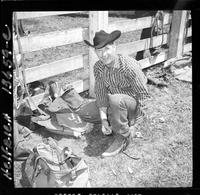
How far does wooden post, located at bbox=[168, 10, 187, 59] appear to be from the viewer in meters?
1.98

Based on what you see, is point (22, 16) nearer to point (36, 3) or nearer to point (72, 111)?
point (36, 3)

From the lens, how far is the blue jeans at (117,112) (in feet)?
7.16

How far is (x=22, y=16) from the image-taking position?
1869 mm

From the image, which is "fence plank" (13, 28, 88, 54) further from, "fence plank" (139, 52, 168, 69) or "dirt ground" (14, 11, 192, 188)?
"fence plank" (139, 52, 168, 69)

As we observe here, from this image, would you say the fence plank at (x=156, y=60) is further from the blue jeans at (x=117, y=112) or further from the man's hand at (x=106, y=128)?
the man's hand at (x=106, y=128)

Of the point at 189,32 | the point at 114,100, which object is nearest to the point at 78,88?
the point at 114,100

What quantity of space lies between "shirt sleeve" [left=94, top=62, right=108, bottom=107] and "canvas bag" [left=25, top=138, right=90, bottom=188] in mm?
428

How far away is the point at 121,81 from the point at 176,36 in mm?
603

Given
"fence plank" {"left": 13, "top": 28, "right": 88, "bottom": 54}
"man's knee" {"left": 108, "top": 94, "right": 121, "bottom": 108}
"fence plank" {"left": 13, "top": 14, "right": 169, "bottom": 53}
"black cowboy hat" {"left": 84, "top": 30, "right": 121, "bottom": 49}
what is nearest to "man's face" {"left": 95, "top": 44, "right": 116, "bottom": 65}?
"black cowboy hat" {"left": 84, "top": 30, "right": 121, "bottom": 49}

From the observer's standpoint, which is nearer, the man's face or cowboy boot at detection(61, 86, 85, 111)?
the man's face

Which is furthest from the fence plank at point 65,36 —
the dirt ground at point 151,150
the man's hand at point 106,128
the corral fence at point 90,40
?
the man's hand at point 106,128

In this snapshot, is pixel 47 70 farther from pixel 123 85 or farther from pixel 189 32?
pixel 189 32

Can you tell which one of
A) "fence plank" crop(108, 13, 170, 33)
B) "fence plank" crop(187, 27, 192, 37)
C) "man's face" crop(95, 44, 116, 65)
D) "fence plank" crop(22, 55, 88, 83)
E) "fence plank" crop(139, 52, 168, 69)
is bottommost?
"fence plank" crop(22, 55, 88, 83)

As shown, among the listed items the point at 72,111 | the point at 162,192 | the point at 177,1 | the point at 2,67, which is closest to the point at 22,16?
the point at 2,67
